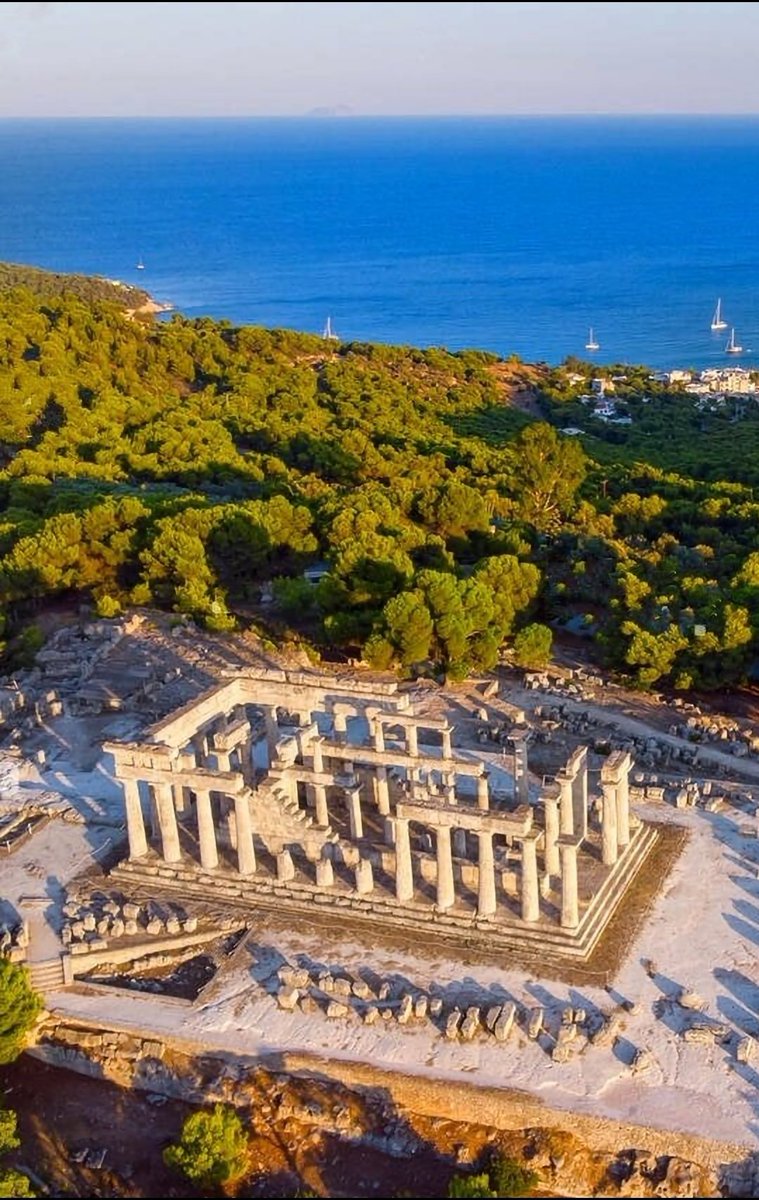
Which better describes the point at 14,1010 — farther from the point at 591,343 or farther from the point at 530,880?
the point at 591,343

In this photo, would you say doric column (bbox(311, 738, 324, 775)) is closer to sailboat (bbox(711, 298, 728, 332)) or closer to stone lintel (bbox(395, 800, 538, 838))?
stone lintel (bbox(395, 800, 538, 838))

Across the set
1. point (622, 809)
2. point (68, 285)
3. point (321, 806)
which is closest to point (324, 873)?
point (321, 806)

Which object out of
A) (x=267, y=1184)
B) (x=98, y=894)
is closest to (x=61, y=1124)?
(x=267, y=1184)

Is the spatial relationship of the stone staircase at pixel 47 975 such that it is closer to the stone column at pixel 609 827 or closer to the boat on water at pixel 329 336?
the stone column at pixel 609 827

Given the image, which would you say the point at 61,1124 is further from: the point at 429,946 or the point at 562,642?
the point at 562,642

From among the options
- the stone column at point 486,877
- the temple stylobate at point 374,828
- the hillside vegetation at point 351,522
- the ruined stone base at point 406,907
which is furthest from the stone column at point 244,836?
the hillside vegetation at point 351,522

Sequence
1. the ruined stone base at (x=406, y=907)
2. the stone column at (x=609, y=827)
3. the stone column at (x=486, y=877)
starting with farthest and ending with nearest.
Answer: the stone column at (x=609, y=827)
the ruined stone base at (x=406, y=907)
the stone column at (x=486, y=877)
